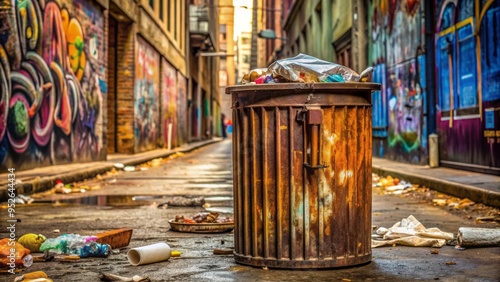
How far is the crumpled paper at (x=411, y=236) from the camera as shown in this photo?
5.21 meters

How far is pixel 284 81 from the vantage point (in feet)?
14.8

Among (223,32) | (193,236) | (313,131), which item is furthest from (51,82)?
(223,32)

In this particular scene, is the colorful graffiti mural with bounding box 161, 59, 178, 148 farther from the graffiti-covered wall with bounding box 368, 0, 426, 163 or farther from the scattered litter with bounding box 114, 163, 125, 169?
the graffiti-covered wall with bounding box 368, 0, 426, 163

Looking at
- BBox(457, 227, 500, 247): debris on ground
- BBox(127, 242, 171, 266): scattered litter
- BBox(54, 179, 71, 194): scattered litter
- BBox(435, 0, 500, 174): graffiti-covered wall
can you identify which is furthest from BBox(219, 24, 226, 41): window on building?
BBox(127, 242, 171, 266): scattered litter

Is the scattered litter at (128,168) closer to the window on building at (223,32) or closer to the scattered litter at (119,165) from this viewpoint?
the scattered litter at (119,165)

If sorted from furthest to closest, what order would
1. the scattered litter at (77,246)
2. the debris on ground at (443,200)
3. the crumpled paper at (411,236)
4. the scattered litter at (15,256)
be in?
the debris on ground at (443,200) < the crumpled paper at (411,236) < the scattered litter at (77,246) < the scattered litter at (15,256)

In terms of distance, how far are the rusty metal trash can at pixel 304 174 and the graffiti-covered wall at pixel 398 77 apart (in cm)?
938

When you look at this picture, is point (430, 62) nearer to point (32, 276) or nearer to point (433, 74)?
point (433, 74)

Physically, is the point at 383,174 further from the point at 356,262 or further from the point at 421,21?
the point at 356,262

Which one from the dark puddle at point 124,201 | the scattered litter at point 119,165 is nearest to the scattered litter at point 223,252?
the dark puddle at point 124,201

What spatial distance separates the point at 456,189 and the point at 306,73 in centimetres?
497

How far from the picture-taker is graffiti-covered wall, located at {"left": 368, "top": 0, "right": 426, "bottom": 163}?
13672 millimetres

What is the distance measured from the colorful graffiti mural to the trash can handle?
22.8 metres

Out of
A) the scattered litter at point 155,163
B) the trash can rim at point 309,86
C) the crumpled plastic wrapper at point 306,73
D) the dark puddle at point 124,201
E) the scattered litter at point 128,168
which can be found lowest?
the dark puddle at point 124,201
